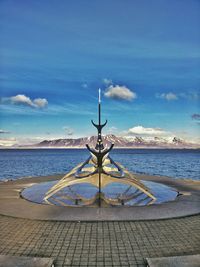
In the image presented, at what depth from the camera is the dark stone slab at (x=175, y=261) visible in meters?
6.52

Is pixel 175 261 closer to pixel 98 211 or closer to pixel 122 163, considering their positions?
pixel 98 211

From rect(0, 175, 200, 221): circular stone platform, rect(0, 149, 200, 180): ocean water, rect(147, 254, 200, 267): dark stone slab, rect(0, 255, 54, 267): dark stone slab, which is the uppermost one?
rect(0, 175, 200, 221): circular stone platform

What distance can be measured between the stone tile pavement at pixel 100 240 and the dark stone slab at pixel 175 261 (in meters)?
0.45

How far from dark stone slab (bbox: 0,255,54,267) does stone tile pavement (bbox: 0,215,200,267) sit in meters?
0.38

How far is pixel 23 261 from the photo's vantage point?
6.73 metres

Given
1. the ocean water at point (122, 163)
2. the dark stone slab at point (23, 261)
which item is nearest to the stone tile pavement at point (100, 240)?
the dark stone slab at point (23, 261)

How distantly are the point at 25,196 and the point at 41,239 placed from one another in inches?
270

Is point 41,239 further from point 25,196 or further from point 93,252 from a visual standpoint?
point 25,196

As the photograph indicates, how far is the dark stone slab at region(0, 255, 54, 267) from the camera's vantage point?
21.4 feet

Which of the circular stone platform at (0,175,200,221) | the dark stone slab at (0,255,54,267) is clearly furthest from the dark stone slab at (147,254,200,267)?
the circular stone platform at (0,175,200,221)

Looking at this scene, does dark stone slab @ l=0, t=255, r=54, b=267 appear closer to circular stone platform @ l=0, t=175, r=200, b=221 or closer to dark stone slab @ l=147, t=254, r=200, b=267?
dark stone slab @ l=147, t=254, r=200, b=267

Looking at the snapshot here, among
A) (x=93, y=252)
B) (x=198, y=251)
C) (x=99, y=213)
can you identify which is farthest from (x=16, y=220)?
(x=198, y=251)

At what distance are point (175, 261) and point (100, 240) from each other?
2.53m

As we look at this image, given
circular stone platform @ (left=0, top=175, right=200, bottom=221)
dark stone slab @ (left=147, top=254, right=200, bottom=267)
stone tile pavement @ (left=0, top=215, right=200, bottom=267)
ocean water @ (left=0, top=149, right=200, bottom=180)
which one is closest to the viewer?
dark stone slab @ (left=147, top=254, right=200, bottom=267)
